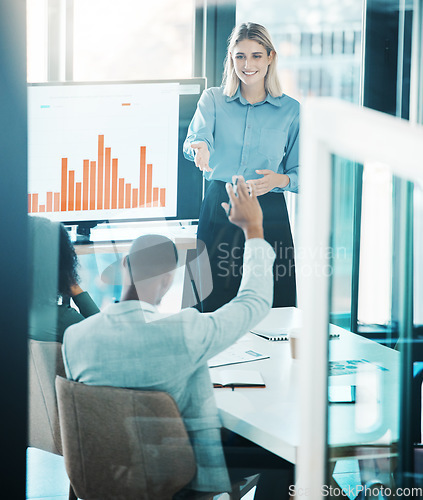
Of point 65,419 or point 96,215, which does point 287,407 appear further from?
point 96,215

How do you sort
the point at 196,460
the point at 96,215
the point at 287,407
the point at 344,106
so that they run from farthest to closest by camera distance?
1. the point at 96,215
2. the point at 196,460
3. the point at 287,407
4. the point at 344,106

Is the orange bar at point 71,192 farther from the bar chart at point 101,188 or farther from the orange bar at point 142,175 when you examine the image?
the orange bar at point 142,175

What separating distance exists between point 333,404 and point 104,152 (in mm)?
989

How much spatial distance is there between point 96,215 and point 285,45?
0.73 meters

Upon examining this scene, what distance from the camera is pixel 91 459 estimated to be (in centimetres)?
153

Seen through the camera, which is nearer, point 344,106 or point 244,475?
point 344,106

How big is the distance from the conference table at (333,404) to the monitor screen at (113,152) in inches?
19.1

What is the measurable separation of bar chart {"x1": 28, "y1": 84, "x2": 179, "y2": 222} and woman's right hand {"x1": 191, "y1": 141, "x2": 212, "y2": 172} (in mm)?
64

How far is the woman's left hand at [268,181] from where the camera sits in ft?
5.48

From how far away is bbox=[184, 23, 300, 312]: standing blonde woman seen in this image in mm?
1631

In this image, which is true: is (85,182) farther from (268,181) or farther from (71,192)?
(268,181)

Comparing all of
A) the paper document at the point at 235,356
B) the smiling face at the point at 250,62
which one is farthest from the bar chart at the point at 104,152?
the paper document at the point at 235,356

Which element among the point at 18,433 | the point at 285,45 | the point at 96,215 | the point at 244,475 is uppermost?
the point at 285,45

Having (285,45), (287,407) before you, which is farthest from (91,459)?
(285,45)
